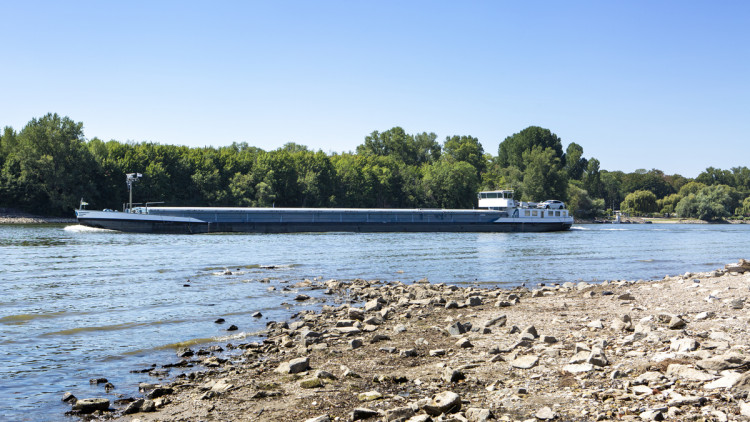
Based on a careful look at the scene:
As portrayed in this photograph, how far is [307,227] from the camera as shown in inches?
2749

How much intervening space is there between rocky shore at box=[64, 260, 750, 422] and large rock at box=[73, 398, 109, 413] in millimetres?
21

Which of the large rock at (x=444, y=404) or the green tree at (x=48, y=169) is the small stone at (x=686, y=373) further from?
the green tree at (x=48, y=169)

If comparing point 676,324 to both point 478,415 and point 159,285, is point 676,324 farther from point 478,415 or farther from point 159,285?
point 159,285

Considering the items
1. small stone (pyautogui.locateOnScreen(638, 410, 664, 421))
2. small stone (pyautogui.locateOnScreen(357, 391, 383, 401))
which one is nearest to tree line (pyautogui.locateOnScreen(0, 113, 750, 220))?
small stone (pyautogui.locateOnScreen(357, 391, 383, 401))

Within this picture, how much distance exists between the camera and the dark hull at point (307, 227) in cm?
6103

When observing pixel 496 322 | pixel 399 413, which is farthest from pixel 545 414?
pixel 496 322

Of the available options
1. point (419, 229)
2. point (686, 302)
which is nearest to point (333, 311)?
point (686, 302)

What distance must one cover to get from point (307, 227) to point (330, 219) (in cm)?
408

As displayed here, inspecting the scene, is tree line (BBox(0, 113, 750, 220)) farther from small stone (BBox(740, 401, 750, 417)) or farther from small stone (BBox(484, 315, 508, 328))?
small stone (BBox(740, 401, 750, 417))

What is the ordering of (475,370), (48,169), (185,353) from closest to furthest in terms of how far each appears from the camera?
1. (475,370)
2. (185,353)
3. (48,169)

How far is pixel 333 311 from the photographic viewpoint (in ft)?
53.8

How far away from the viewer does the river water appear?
11.1 m

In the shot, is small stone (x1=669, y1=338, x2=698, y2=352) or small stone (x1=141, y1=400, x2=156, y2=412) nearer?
small stone (x1=141, y1=400, x2=156, y2=412)

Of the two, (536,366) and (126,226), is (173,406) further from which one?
(126,226)
